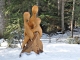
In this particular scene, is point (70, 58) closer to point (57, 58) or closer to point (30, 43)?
point (57, 58)

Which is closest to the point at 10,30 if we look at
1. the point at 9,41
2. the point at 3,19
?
the point at 9,41

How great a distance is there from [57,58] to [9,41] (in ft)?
12.5

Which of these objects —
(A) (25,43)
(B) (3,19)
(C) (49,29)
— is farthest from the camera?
(C) (49,29)

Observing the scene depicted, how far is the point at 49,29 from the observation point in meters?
18.4

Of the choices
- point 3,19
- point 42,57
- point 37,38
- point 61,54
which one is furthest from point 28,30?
point 3,19

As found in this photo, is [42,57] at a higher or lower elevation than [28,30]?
lower

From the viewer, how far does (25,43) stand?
8.21 metres

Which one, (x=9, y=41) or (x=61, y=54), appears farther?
(x=9, y=41)

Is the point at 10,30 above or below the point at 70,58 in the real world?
above

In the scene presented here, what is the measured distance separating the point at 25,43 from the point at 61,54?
1.57 metres

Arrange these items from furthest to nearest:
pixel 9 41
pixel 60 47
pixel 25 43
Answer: pixel 9 41, pixel 60 47, pixel 25 43

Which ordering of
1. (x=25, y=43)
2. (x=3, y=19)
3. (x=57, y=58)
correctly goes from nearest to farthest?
(x=57, y=58) → (x=25, y=43) → (x=3, y=19)

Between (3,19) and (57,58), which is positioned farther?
(3,19)

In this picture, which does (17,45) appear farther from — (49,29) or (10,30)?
(49,29)
